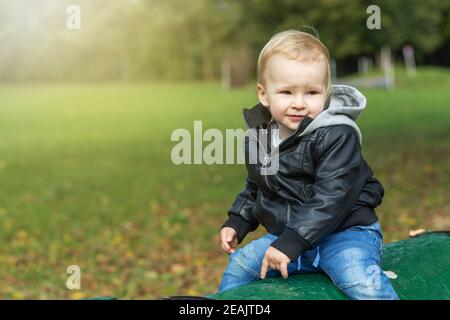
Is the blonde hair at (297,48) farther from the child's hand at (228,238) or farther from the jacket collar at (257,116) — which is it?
the child's hand at (228,238)

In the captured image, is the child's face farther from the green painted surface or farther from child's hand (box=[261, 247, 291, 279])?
the green painted surface

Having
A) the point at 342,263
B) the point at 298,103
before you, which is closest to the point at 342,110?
the point at 298,103

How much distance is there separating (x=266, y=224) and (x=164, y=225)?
20.2 feet

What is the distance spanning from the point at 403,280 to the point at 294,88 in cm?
93

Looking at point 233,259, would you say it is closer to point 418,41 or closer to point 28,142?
point 28,142

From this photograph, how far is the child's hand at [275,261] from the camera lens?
9.39ft

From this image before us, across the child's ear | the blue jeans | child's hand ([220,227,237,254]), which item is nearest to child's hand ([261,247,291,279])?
the blue jeans

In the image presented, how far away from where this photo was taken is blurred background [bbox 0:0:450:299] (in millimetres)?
8055

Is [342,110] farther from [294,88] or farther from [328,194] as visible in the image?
[328,194]

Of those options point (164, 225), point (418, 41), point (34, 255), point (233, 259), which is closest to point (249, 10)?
point (418, 41)

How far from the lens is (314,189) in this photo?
2918mm

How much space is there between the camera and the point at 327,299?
284 cm

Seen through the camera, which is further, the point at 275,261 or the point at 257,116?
the point at 257,116

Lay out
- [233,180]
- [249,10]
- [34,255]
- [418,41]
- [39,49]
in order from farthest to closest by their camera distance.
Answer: [39,49], [418,41], [249,10], [233,180], [34,255]
